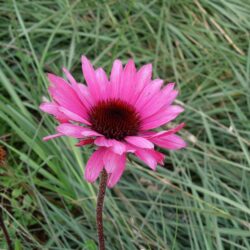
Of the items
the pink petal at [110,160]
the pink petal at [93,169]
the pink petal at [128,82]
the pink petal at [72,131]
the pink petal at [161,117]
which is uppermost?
the pink petal at [128,82]

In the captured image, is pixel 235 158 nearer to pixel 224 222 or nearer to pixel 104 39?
pixel 224 222

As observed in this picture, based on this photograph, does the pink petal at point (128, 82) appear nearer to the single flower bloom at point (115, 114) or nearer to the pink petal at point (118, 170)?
the single flower bloom at point (115, 114)

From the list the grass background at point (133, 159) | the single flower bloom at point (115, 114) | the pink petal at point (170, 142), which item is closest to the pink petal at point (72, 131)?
the single flower bloom at point (115, 114)

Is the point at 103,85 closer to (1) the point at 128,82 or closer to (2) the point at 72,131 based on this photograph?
(1) the point at 128,82

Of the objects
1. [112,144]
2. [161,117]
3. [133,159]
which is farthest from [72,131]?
[133,159]

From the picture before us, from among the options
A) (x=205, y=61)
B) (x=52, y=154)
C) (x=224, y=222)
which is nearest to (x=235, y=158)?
(x=224, y=222)
